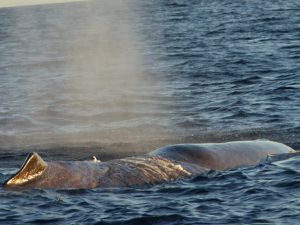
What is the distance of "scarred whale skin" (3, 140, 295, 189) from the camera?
1252 centimetres

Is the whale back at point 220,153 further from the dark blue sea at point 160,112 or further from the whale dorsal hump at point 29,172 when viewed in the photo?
the whale dorsal hump at point 29,172

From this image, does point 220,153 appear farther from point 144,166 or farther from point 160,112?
point 160,112

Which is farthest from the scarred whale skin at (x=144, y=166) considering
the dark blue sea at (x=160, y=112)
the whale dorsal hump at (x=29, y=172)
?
the dark blue sea at (x=160, y=112)

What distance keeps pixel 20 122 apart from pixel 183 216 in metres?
12.6

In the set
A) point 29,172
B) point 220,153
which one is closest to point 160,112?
point 220,153

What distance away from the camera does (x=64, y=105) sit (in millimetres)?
27172

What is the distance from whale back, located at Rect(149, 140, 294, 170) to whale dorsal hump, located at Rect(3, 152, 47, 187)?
120 inches

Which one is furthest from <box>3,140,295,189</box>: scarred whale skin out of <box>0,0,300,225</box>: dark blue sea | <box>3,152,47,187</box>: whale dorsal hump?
<box>0,0,300,225</box>: dark blue sea

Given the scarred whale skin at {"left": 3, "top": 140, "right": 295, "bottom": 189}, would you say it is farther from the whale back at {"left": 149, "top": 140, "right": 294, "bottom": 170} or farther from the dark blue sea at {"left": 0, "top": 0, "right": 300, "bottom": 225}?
the dark blue sea at {"left": 0, "top": 0, "right": 300, "bottom": 225}

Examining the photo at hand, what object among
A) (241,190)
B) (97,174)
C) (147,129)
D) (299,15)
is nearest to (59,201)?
(97,174)

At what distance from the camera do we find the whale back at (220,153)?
14.8 metres

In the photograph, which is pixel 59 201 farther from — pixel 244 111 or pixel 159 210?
pixel 244 111

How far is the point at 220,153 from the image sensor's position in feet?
50.3

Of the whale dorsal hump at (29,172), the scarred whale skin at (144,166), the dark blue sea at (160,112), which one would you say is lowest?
the dark blue sea at (160,112)
